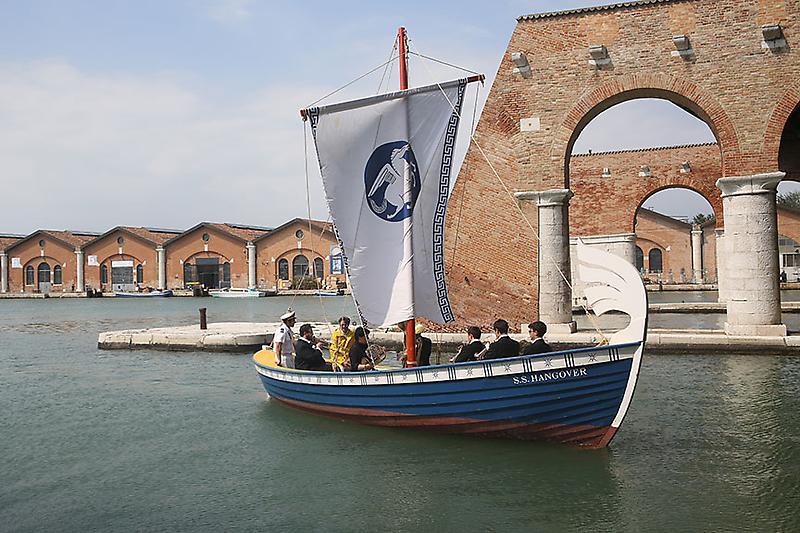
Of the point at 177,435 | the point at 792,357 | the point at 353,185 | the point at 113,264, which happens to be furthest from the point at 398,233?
the point at 113,264

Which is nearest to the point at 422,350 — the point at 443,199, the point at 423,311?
the point at 423,311

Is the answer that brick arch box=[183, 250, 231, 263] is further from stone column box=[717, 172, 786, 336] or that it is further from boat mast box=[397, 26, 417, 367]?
boat mast box=[397, 26, 417, 367]

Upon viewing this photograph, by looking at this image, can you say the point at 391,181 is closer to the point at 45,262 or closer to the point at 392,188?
the point at 392,188

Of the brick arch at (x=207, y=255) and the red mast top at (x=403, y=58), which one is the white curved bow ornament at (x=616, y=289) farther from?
the brick arch at (x=207, y=255)

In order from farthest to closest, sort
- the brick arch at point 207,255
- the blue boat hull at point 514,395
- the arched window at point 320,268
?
the brick arch at point 207,255
the arched window at point 320,268
the blue boat hull at point 514,395

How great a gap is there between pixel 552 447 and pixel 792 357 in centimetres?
830

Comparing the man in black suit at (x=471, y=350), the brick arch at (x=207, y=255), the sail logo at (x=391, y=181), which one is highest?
the brick arch at (x=207, y=255)

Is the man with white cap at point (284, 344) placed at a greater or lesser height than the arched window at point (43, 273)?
lesser

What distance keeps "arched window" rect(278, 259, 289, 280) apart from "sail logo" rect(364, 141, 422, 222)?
54312mm

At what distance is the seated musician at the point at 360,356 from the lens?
1080 centimetres

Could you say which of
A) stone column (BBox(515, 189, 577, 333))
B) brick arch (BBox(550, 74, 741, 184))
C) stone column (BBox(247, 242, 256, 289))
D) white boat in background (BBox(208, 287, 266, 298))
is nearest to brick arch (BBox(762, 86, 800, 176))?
brick arch (BBox(550, 74, 741, 184))

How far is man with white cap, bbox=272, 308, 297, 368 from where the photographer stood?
1210 centimetres

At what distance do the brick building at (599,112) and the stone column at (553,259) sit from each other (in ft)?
0.08

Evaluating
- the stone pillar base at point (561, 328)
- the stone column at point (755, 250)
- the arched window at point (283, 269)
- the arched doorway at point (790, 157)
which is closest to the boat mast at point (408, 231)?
the stone pillar base at point (561, 328)
